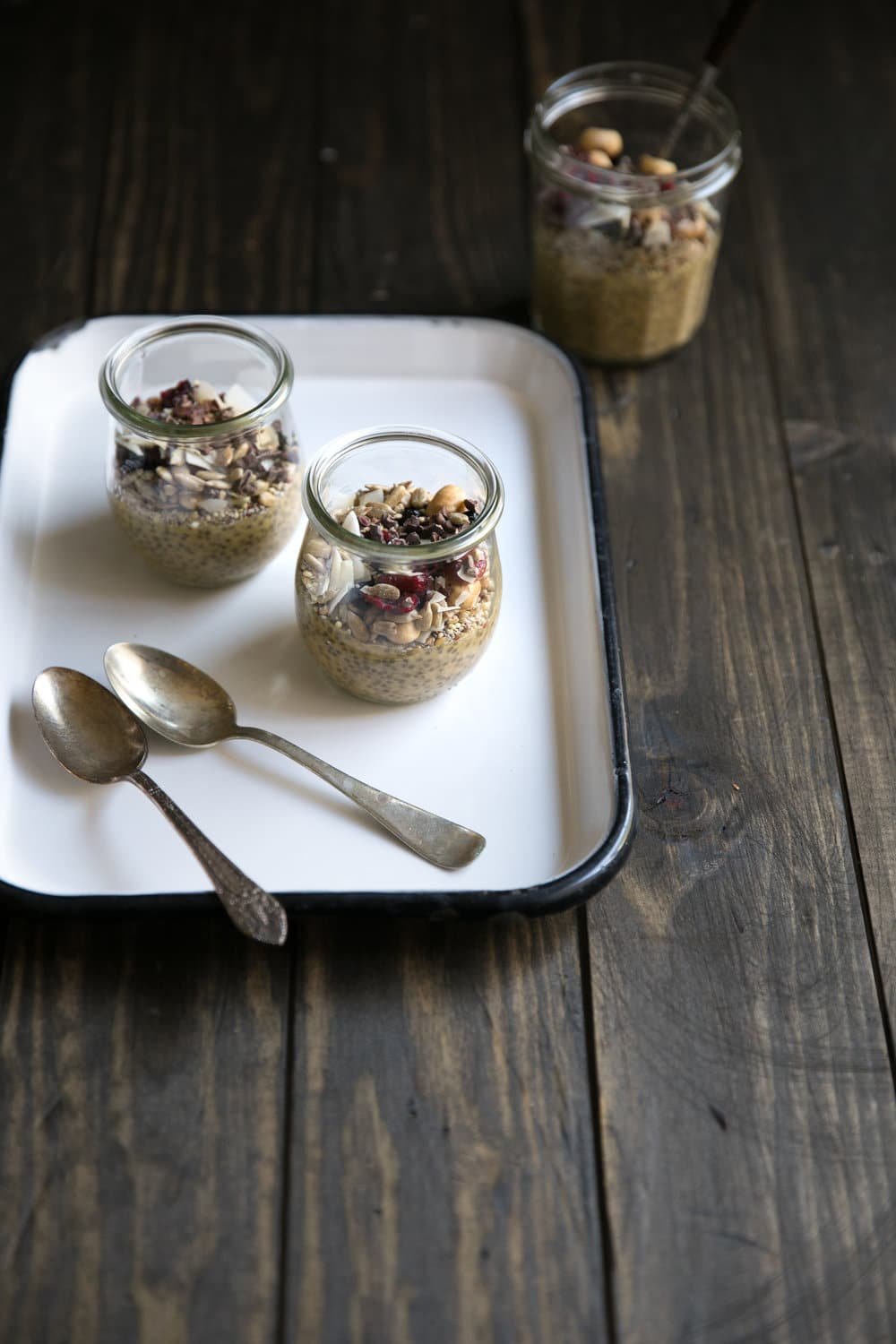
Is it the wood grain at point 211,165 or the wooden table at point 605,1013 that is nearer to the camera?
the wooden table at point 605,1013

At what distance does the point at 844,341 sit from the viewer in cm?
137

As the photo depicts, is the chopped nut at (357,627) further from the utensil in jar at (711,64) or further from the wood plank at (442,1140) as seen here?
the utensil in jar at (711,64)

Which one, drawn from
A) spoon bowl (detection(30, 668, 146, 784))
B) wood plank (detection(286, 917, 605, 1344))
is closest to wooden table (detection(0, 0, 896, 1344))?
wood plank (detection(286, 917, 605, 1344))

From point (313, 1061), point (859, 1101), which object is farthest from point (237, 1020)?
point (859, 1101)

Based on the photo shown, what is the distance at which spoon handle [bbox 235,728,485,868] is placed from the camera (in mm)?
922

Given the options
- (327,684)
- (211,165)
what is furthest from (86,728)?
(211,165)

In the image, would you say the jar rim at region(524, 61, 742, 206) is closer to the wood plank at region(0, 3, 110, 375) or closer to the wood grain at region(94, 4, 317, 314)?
the wood grain at region(94, 4, 317, 314)

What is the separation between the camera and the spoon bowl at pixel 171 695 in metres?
0.99

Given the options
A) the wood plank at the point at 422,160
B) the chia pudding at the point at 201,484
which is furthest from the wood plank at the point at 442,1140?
the wood plank at the point at 422,160

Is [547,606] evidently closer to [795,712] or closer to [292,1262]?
[795,712]

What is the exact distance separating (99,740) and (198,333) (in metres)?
0.38

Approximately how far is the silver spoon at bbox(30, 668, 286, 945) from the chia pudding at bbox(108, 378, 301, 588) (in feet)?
0.44

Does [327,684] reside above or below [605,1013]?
above

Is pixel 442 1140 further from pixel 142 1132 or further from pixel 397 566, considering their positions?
pixel 397 566
